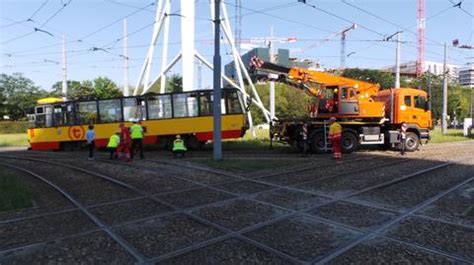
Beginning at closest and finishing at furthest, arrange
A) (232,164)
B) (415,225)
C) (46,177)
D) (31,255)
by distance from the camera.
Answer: (31,255), (415,225), (46,177), (232,164)

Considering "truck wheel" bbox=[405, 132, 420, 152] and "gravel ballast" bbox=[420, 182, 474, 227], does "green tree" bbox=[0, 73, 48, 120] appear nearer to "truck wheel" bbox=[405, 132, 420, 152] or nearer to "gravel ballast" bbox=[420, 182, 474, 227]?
"truck wheel" bbox=[405, 132, 420, 152]

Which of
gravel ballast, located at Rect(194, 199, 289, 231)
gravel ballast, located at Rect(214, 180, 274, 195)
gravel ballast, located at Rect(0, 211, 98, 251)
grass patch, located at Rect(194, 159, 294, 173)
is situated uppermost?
grass patch, located at Rect(194, 159, 294, 173)

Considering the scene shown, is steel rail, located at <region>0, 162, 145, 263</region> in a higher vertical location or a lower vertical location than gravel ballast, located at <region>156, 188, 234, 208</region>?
lower

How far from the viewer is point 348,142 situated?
21.4m

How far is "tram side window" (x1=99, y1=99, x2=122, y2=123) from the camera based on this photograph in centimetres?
2475

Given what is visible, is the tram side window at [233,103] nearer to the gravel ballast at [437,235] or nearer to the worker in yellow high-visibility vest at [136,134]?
the worker in yellow high-visibility vest at [136,134]

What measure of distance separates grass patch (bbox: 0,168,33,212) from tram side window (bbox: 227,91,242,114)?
1242 centimetres

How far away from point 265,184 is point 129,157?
27.6ft

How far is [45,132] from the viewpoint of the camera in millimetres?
26203

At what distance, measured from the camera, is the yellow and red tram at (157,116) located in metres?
23.8

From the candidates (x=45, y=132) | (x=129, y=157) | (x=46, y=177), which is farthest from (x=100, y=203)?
(x=45, y=132)

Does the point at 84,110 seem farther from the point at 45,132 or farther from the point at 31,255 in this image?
the point at 31,255

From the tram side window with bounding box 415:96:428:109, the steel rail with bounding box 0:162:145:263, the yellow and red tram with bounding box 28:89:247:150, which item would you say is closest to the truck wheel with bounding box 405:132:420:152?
the tram side window with bounding box 415:96:428:109

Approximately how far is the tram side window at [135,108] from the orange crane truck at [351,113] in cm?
638
